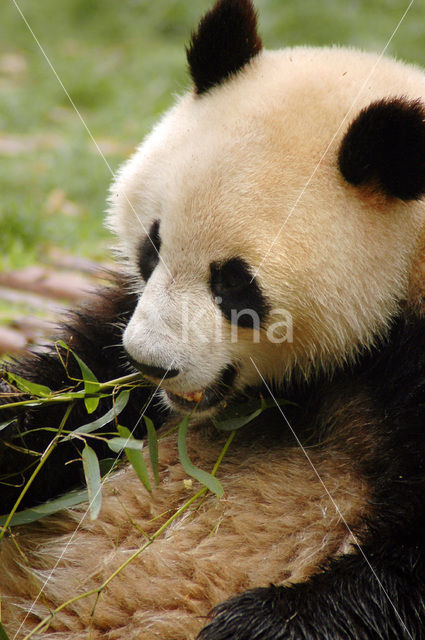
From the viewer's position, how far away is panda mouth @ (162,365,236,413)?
2.45 metres

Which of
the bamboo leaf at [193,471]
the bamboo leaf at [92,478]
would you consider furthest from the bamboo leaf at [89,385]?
the bamboo leaf at [193,471]

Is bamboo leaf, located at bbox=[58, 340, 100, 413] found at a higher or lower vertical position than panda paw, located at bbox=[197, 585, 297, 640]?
higher

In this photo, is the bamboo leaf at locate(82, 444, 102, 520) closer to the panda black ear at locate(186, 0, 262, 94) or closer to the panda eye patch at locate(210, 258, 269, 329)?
the panda eye patch at locate(210, 258, 269, 329)

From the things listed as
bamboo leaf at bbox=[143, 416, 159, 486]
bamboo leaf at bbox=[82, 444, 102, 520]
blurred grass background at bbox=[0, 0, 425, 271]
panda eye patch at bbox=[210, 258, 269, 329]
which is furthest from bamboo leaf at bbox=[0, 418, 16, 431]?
blurred grass background at bbox=[0, 0, 425, 271]

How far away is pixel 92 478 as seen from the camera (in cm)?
233

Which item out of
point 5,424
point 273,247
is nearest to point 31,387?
point 5,424

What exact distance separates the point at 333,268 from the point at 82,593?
3.84ft

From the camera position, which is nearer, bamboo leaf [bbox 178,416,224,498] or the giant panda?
the giant panda

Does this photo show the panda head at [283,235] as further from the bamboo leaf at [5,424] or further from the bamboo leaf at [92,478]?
the bamboo leaf at [5,424]

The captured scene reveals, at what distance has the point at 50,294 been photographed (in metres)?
4.52

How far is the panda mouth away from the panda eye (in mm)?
250

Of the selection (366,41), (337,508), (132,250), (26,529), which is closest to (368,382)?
(337,508)

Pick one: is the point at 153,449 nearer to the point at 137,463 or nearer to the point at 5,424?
the point at 137,463

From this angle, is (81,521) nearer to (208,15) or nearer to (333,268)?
(333,268)
